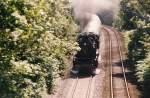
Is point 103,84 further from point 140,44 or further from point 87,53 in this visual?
point 140,44

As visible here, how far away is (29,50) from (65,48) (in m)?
11.5

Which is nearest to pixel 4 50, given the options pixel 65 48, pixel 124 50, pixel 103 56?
pixel 65 48

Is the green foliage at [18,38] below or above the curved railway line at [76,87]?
above

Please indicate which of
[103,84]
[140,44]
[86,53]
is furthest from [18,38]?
[140,44]

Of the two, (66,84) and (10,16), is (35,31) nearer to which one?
(10,16)

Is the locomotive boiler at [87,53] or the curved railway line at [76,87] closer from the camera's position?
the curved railway line at [76,87]

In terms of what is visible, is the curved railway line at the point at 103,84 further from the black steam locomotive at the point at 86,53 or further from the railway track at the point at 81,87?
the black steam locomotive at the point at 86,53

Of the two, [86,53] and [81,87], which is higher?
[86,53]

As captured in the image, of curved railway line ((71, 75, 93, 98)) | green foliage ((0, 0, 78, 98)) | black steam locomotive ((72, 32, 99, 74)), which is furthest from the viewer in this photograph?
black steam locomotive ((72, 32, 99, 74))

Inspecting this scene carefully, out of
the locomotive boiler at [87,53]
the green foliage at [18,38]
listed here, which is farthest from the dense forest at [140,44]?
the green foliage at [18,38]

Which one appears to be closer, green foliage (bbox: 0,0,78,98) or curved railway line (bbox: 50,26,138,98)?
green foliage (bbox: 0,0,78,98)

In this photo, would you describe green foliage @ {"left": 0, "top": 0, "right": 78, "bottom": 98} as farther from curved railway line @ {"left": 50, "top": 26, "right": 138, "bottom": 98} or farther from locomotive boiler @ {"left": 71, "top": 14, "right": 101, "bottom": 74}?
locomotive boiler @ {"left": 71, "top": 14, "right": 101, "bottom": 74}

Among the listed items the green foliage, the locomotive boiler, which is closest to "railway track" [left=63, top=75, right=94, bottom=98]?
the locomotive boiler

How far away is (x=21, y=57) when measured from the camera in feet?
65.0
